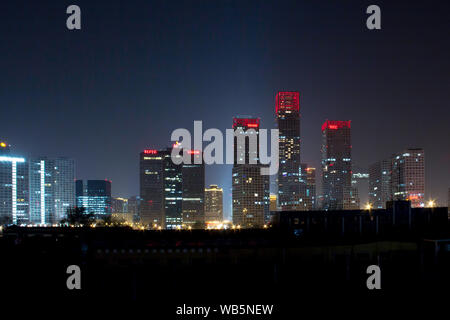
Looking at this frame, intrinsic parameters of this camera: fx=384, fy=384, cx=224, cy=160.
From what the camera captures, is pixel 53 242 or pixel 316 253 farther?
pixel 53 242

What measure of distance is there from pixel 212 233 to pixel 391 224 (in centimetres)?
2437

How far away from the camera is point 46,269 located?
4075cm

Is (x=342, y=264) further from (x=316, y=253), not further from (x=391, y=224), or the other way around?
(x=391, y=224)
